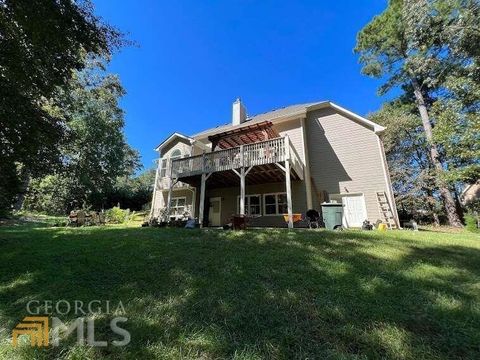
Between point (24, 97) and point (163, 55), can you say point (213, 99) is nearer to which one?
point (163, 55)

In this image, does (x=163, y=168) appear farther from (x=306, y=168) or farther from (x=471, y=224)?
(x=471, y=224)

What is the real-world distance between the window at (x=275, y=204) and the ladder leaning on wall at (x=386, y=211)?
4.50 m

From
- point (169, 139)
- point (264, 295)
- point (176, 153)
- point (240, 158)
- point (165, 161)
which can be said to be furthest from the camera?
point (169, 139)

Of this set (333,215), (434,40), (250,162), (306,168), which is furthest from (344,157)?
(434,40)

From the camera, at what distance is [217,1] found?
47.7 ft

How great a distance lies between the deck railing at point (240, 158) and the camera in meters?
11.8

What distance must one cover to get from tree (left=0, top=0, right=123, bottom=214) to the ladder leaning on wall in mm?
12160

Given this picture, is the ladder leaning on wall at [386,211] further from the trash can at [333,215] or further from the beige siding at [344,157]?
the trash can at [333,215]

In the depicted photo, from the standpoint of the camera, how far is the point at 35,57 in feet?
20.4

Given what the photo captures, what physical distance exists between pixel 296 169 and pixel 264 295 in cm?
952

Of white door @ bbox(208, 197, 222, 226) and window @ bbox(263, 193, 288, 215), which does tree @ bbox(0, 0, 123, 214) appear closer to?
white door @ bbox(208, 197, 222, 226)

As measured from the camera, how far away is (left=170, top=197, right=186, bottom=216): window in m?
17.1

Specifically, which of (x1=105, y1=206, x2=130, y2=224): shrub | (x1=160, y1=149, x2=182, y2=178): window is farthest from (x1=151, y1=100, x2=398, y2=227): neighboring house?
(x1=105, y1=206, x2=130, y2=224): shrub

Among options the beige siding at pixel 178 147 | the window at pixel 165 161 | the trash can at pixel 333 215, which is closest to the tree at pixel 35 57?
the trash can at pixel 333 215
